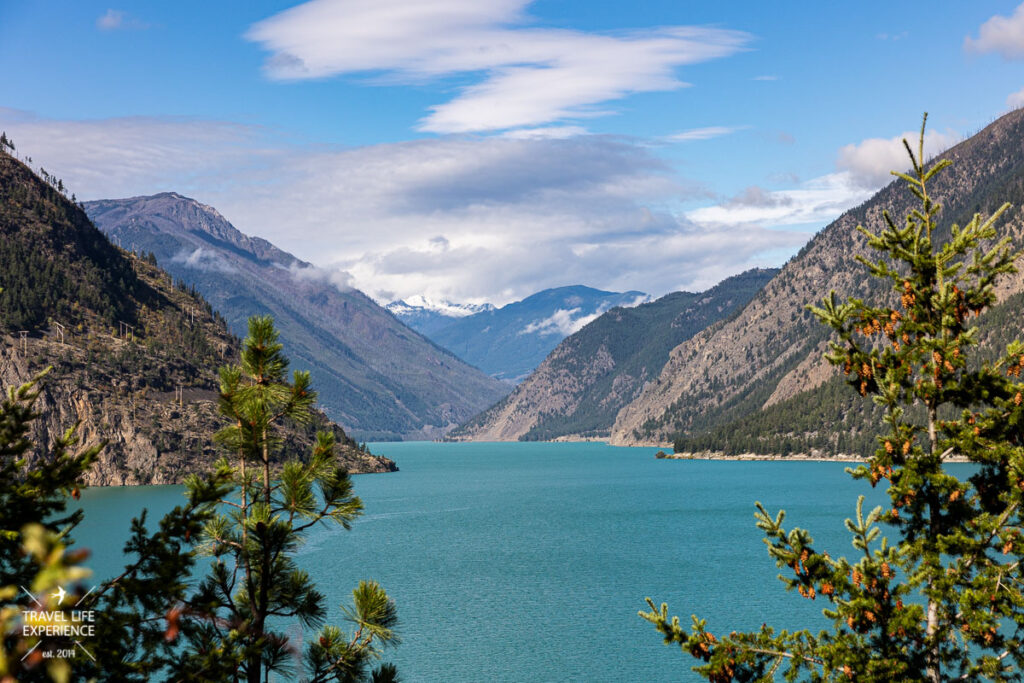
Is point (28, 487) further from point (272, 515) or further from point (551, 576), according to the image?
point (551, 576)

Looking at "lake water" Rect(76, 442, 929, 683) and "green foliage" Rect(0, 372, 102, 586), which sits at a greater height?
"green foliage" Rect(0, 372, 102, 586)

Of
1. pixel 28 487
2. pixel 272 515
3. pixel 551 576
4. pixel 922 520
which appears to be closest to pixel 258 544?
pixel 272 515

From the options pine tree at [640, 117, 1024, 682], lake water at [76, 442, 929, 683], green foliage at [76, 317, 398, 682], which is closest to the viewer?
green foliage at [76, 317, 398, 682]

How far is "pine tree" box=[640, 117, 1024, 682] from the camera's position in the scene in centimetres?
2083

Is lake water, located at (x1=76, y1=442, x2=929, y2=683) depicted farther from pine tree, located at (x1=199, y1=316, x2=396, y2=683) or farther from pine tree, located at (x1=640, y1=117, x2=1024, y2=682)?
pine tree, located at (x1=640, y1=117, x2=1024, y2=682)

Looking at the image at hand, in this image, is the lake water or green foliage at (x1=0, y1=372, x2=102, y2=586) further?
the lake water

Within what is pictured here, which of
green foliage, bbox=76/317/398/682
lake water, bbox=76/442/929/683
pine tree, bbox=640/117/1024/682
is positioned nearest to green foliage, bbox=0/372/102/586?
green foliage, bbox=76/317/398/682

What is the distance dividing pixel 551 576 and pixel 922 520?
9362cm

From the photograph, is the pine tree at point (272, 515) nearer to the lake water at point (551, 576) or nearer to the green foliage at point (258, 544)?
the green foliage at point (258, 544)

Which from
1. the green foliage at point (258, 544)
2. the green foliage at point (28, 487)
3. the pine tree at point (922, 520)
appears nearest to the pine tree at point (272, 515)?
the green foliage at point (258, 544)

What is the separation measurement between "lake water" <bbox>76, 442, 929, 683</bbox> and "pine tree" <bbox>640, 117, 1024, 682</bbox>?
43.4 meters

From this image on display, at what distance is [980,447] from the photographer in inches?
869

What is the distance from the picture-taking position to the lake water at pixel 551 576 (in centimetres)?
7325

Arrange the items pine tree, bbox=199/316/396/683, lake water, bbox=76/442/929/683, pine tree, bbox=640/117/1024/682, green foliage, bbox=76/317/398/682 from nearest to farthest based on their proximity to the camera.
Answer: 1. green foliage, bbox=76/317/398/682
2. pine tree, bbox=640/117/1024/682
3. pine tree, bbox=199/316/396/683
4. lake water, bbox=76/442/929/683
